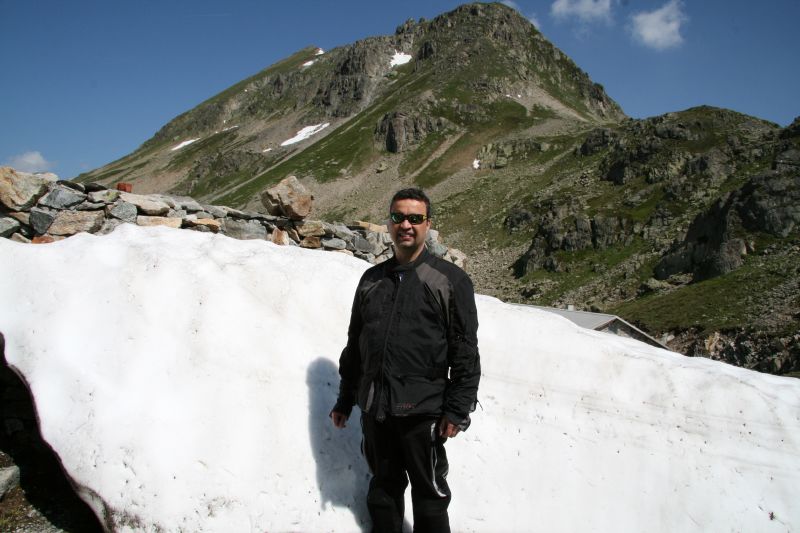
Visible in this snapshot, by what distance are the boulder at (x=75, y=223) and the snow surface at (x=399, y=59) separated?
176 metres

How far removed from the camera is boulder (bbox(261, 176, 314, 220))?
1100 cm

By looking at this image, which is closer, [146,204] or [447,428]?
[447,428]

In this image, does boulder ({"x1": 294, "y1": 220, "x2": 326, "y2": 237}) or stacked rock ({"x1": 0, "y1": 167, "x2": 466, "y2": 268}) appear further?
boulder ({"x1": 294, "y1": 220, "x2": 326, "y2": 237})

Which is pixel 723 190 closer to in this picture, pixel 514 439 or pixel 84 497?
pixel 514 439

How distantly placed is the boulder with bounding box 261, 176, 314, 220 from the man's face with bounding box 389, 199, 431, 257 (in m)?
7.19

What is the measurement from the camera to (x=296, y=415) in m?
5.34

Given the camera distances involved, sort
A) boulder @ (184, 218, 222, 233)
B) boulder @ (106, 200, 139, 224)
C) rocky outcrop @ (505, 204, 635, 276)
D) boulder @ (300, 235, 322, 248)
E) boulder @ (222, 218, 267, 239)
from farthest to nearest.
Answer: rocky outcrop @ (505, 204, 635, 276)
boulder @ (300, 235, 322, 248)
boulder @ (222, 218, 267, 239)
boulder @ (184, 218, 222, 233)
boulder @ (106, 200, 139, 224)

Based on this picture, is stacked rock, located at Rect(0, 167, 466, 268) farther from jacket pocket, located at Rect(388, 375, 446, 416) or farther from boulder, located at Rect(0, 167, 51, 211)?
jacket pocket, located at Rect(388, 375, 446, 416)

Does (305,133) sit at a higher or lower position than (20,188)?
higher

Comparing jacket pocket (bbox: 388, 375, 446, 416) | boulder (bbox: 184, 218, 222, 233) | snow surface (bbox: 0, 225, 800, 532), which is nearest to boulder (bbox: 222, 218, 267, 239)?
boulder (bbox: 184, 218, 222, 233)

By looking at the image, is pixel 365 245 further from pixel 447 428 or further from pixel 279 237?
pixel 447 428

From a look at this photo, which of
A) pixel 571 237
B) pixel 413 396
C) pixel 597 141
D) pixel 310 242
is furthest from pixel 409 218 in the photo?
pixel 597 141


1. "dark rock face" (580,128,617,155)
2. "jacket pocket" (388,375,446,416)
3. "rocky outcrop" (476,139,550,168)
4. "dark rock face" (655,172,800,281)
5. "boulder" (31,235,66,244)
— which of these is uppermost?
"rocky outcrop" (476,139,550,168)

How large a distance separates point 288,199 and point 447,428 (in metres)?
8.17
